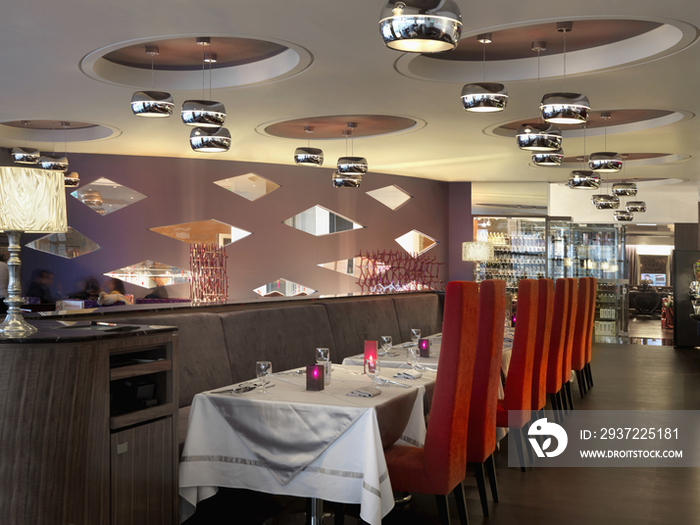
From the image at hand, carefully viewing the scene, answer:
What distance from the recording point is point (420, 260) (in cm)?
1310

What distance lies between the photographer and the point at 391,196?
41.8 ft

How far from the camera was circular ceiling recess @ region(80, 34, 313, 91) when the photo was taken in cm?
571

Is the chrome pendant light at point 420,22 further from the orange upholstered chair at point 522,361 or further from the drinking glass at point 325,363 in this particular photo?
the orange upholstered chair at point 522,361

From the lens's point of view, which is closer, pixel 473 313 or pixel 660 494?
pixel 473 313

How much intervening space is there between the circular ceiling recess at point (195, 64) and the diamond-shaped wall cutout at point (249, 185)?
434 cm

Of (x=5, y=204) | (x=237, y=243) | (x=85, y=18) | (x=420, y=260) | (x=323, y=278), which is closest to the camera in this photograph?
(x=5, y=204)

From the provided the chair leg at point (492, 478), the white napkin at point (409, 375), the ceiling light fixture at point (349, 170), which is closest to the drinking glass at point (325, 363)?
the white napkin at point (409, 375)

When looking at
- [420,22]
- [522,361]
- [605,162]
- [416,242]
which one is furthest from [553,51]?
[416,242]

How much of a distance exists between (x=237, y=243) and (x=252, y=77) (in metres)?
5.11

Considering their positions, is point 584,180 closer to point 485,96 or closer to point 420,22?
point 485,96

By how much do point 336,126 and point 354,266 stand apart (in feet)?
12.3

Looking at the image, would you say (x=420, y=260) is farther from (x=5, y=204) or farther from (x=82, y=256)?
(x=5, y=204)

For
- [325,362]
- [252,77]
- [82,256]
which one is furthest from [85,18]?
[82,256]

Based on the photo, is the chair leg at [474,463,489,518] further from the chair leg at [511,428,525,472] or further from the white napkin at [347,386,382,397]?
the chair leg at [511,428,525,472]
